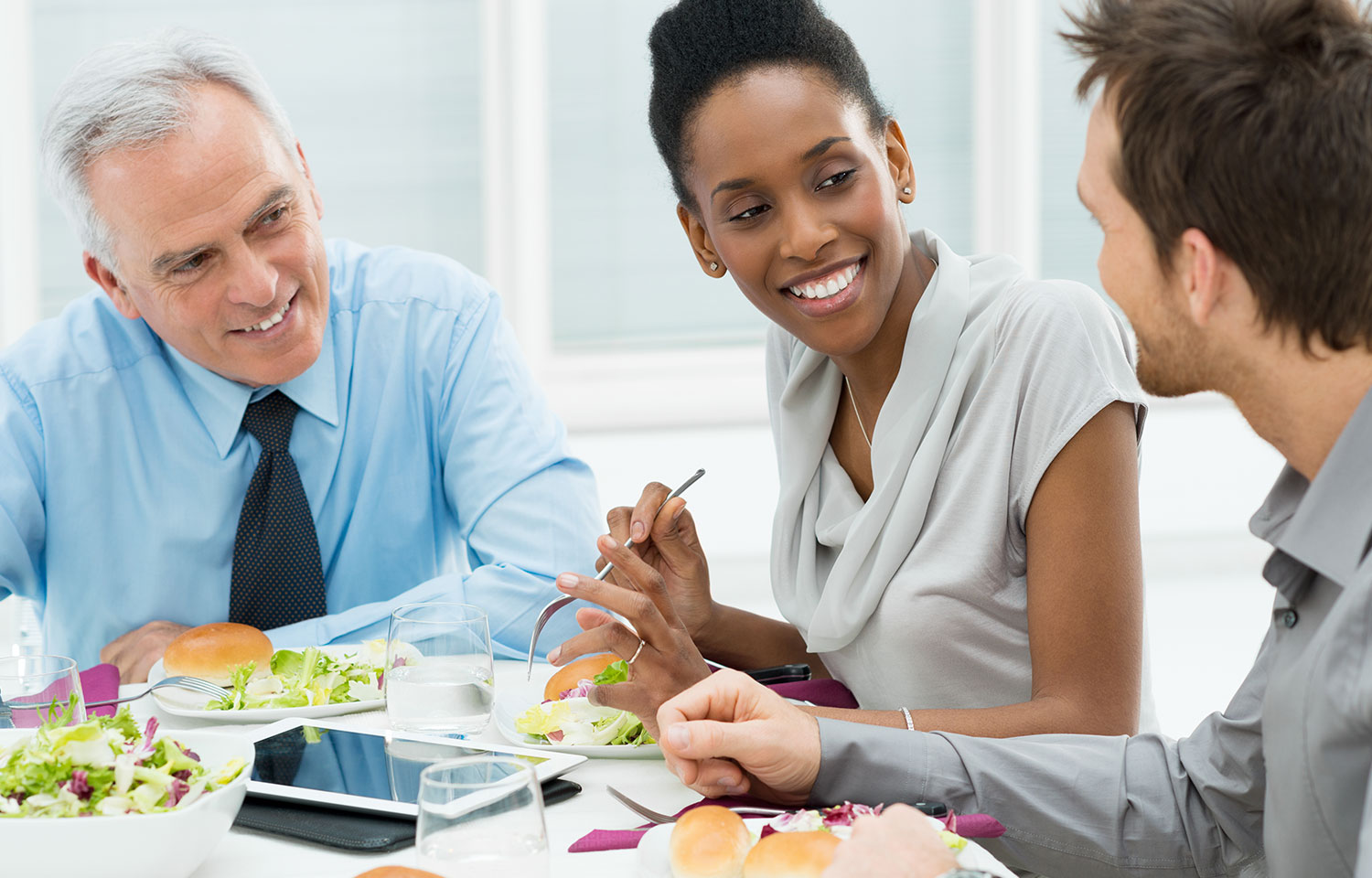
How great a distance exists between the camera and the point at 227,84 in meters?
1.99

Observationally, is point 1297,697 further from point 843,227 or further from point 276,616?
point 276,616

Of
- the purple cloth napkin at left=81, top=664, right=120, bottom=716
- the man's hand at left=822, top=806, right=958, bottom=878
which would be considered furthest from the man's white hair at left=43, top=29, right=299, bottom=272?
the man's hand at left=822, top=806, right=958, bottom=878

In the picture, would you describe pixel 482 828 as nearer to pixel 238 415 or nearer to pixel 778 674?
pixel 778 674

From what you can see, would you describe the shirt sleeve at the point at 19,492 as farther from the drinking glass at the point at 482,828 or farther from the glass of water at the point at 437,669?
the drinking glass at the point at 482,828

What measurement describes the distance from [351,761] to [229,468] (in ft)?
3.33

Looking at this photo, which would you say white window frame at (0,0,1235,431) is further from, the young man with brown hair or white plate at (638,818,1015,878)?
white plate at (638,818,1015,878)

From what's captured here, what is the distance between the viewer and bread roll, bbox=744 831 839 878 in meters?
0.92

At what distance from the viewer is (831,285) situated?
1.61 metres

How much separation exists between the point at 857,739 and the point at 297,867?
1.74 feet

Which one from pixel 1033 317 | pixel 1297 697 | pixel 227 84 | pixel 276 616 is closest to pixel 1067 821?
pixel 1297 697

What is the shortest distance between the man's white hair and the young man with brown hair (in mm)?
1334

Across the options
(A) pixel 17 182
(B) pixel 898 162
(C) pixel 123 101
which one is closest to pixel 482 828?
(B) pixel 898 162

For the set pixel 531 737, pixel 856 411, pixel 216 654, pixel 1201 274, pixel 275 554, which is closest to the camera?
pixel 1201 274

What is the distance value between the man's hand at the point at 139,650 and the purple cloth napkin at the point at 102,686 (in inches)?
2.4
